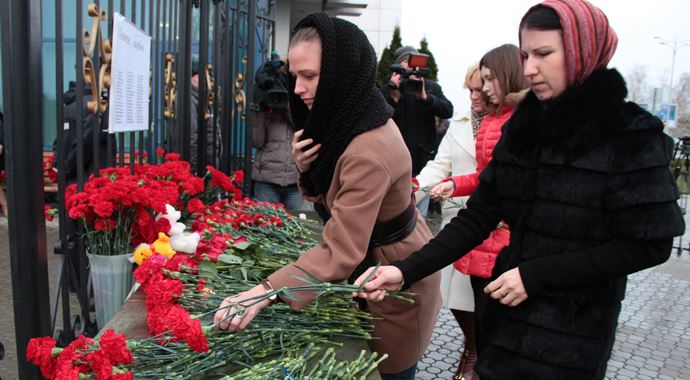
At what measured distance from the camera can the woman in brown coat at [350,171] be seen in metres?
1.57

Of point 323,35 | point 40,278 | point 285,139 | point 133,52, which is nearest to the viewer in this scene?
point 323,35

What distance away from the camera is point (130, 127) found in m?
2.58

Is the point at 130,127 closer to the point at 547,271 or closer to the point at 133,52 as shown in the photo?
the point at 133,52

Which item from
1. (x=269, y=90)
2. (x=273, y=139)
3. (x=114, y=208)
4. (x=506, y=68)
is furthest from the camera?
(x=273, y=139)

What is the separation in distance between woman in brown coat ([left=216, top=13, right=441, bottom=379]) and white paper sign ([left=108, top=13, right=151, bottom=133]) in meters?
0.88

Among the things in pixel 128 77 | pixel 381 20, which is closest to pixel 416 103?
pixel 128 77

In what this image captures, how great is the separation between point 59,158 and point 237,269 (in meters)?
0.75

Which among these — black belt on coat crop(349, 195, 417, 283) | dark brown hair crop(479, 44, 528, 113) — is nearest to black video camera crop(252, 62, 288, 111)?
dark brown hair crop(479, 44, 528, 113)

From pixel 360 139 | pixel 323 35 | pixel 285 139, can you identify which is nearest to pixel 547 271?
pixel 360 139

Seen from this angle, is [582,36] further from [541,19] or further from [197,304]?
[197,304]

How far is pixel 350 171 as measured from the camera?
5.28ft

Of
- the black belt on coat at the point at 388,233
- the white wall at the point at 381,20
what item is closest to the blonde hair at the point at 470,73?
the black belt on coat at the point at 388,233

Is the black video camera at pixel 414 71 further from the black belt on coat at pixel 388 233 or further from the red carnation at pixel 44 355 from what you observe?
the red carnation at pixel 44 355

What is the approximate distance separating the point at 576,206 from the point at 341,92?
2.28ft
